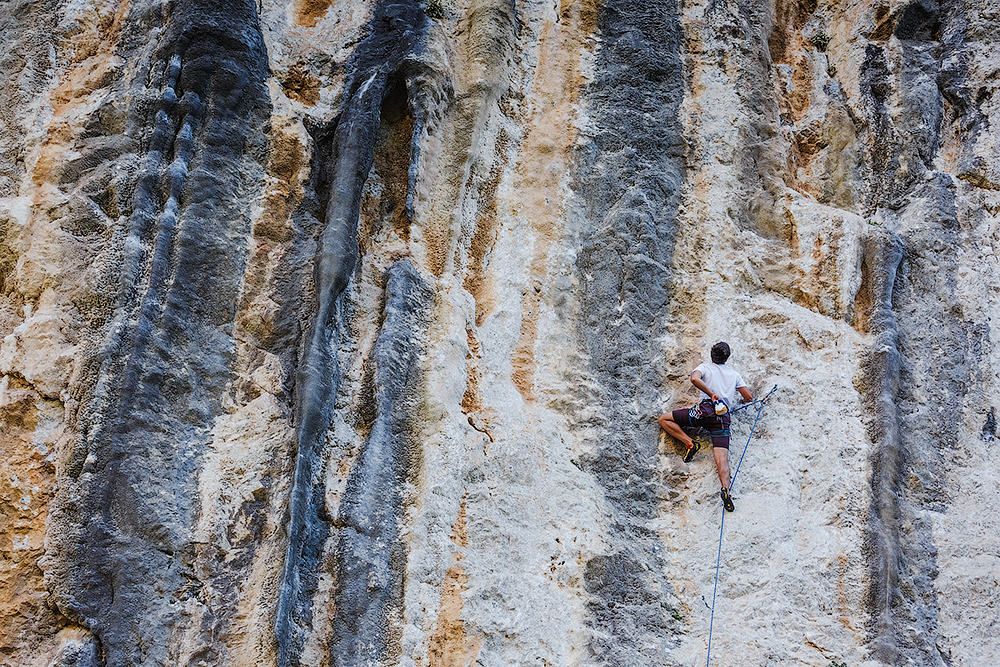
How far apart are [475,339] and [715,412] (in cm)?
208

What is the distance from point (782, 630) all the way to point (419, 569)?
2762 mm

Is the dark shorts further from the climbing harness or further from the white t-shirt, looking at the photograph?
the climbing harness

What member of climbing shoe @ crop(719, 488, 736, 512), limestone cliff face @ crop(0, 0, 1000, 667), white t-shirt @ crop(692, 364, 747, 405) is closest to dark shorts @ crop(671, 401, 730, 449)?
white t-shirt @ crop(692, 364, 747, 405)

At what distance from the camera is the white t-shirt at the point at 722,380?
6895 millimetres

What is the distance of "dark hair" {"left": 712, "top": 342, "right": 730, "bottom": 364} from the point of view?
696 centimetres

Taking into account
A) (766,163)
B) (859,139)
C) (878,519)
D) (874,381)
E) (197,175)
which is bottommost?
(878,519)

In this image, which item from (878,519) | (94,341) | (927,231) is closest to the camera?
(94,341)

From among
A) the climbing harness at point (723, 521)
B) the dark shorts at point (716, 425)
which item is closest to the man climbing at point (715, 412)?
the dark shorts at point (716, 425)

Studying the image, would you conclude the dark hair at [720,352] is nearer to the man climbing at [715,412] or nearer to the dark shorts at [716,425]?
the man climbing at [715,412]

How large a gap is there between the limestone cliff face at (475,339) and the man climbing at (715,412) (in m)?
0.17

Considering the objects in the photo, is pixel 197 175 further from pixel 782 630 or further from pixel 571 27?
pixel 782 630

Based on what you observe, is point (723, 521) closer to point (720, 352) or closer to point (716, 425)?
point (716, 425)

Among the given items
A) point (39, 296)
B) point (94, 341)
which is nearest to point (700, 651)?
point (94, 341)

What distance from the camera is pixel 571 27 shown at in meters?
8.91
